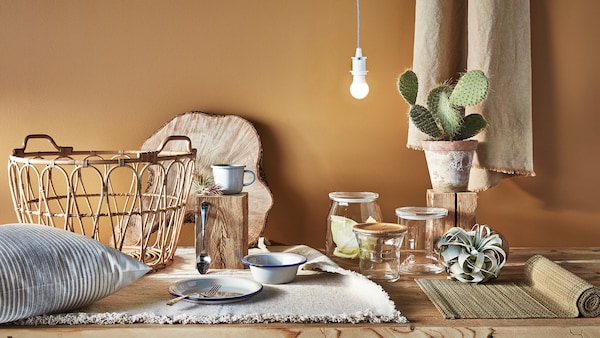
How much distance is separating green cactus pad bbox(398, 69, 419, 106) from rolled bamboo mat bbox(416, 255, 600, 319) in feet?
1.29

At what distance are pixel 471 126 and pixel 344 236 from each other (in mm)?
359

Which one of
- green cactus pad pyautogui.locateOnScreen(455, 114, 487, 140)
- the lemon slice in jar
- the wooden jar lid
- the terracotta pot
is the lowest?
the lemon slice in jar

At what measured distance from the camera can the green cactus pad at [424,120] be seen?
4.67ft

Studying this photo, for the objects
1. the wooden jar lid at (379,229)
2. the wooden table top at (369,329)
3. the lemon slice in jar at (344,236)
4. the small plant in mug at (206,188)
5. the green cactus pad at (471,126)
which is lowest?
the wooden table top at (369,329)

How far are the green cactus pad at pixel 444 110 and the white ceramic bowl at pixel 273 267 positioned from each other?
1.37ft

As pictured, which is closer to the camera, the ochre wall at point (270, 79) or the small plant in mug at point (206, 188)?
the small plant in mug at point (206, 188)

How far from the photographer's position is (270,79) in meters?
1.69

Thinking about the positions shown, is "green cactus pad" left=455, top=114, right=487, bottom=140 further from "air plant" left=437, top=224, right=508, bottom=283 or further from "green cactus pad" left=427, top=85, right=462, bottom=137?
"air plant" left=437, top=224, right=508, bottom=283

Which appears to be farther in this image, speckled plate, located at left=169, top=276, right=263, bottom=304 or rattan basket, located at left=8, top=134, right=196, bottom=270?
rattan basket, located at left=8, top=134, right=196, bottom=270

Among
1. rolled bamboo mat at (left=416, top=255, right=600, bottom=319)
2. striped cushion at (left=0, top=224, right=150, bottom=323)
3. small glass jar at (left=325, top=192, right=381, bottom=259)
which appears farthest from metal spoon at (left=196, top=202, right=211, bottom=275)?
rolled bamboo mat at (left=416, top=255, right=600, bottom=319)

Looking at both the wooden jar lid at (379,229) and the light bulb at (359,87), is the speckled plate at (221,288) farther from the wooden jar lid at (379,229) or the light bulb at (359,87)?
the light bulb at (359,87)

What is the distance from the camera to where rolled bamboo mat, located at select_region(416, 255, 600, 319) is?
1.10 m

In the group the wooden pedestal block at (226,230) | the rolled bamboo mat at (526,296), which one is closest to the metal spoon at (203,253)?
the wooden pedestal block at (226,230)

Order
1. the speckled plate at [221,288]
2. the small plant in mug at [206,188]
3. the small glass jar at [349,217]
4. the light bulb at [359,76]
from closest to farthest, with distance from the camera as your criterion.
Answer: the speckled plate at [221,288] < the small plant in mug at [206,188] < the small glass jar at [349,217] < the light bulb at [359,76]
